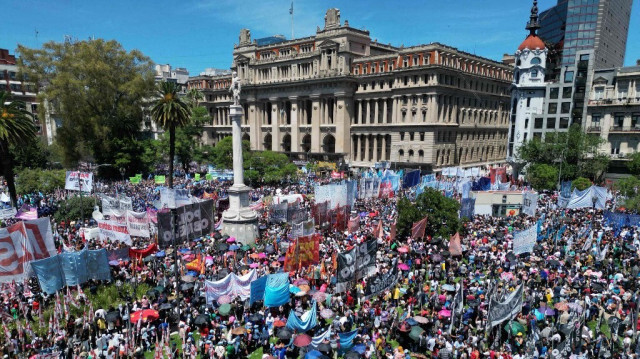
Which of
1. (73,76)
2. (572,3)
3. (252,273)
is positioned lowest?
(252,273)

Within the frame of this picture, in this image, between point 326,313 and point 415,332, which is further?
point 326,313

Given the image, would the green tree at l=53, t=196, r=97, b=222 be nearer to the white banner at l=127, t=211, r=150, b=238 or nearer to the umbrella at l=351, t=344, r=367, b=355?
the white banner at l=127, t=211, r=150, b=238

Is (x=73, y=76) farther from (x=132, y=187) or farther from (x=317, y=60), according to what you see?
(x=317, y=60)

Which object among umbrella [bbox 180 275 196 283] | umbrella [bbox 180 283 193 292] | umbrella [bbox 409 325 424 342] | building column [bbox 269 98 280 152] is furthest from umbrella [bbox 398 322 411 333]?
building column [bbox 269 98 280 152]

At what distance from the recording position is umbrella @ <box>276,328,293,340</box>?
53.8ft

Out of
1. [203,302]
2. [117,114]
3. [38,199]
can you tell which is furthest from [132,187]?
[203,302]

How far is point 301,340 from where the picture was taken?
50.8ft

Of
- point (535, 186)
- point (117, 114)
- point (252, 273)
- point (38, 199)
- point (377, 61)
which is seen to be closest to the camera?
point (252, 273)

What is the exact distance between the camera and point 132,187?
50219mm

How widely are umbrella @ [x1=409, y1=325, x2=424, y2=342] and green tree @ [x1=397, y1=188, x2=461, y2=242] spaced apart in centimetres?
1343

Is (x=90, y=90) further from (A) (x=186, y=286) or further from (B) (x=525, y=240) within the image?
(B) (x=525, y=240)

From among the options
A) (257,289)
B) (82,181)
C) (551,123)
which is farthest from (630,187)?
(82,181)

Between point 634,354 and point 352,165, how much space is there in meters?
60.6

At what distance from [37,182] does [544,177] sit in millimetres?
55222
